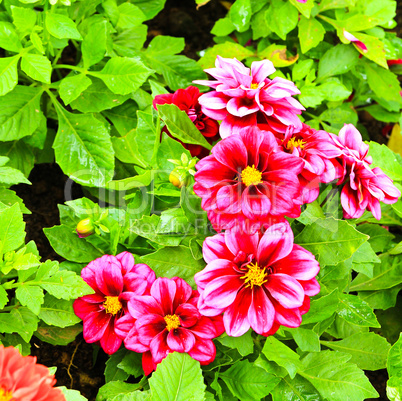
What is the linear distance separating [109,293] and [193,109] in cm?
49

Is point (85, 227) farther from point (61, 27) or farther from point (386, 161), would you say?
point (386, 161)

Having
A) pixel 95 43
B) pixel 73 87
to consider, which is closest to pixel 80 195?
pixel 73 87

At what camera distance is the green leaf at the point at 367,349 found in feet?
4.22

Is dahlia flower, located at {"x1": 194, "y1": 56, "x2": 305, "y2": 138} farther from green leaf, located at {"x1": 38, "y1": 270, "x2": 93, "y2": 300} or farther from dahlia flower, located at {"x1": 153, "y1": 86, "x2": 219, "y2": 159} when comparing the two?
green leaf, located at {"x1": 38, "y1": 270, "x2": 93, "y2": 300}

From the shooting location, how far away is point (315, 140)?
3.47 ft

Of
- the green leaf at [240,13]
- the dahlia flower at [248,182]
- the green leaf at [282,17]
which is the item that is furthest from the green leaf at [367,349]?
A: the green leaf at [240,13]

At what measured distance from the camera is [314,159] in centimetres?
99

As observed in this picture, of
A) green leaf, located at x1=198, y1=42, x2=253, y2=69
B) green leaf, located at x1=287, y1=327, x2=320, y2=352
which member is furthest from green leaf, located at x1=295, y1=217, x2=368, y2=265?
green leaf, located at x1=198, y1=42, x2=253, y2=69

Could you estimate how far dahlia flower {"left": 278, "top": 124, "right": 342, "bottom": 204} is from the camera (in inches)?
38.7

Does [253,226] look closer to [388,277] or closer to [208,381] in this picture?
[208,381]

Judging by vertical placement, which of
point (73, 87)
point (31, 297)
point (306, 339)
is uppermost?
point (73, 87)

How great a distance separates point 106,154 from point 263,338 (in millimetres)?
704

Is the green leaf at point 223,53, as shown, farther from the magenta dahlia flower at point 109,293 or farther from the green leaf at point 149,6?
the magenta dahlia flower at point 109,293

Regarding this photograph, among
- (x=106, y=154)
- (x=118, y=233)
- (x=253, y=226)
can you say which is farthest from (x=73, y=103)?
(x=253, y=226)
